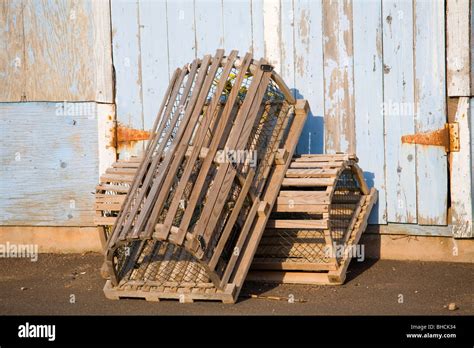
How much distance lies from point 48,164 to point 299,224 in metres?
3.16

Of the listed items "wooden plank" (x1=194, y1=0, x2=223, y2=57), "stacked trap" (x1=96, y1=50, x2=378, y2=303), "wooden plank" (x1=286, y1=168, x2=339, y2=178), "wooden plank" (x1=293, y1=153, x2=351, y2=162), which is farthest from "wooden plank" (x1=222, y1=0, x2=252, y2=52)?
"wooden plank" (x1=286, y1=168, x2=339, y2=178)

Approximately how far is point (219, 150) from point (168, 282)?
1154 mm

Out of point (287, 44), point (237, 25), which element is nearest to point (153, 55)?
point (237, 25)

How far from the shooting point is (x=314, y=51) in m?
8.15

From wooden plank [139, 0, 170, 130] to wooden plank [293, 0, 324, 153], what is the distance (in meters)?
1.29

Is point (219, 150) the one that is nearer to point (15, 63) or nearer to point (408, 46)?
point (408, 46)

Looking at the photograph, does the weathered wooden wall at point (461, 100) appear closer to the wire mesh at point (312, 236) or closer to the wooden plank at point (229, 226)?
the wire mesh at point (312, 236)

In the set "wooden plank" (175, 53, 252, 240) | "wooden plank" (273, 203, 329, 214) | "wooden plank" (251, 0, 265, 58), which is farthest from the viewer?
"wooden plank" (251, 0, 265, 58)

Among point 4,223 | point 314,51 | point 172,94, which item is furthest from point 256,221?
point 4,223

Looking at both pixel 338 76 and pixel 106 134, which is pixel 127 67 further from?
pixel 338 76

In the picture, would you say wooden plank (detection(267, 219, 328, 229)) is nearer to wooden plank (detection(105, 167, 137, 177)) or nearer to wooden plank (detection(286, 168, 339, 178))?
wooden plank (detection(286, 168, 339, 178))

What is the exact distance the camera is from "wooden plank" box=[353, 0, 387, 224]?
314 inches

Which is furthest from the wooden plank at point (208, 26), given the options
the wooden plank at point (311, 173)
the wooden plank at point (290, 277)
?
the wooden plank at point (290, 277)
